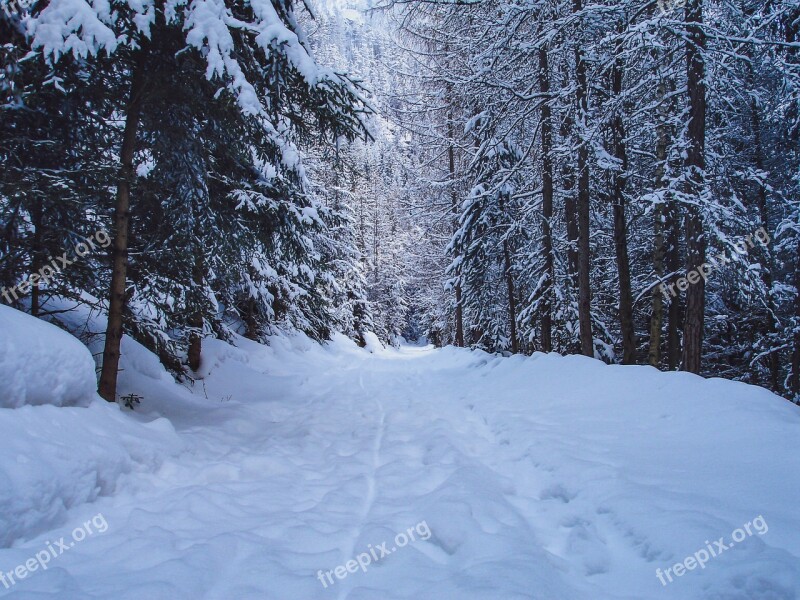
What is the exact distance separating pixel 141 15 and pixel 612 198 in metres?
10.6

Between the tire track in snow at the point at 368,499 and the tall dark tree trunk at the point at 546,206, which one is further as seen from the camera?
the tall dark tree trunk at the point at 546,206

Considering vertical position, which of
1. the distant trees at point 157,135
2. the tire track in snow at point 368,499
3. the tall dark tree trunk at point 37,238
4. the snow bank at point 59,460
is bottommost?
A: the tire track in snow at point 368,499

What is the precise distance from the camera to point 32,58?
172 inches

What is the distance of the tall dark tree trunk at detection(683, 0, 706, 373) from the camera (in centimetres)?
730

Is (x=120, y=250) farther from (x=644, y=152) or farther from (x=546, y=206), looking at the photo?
(x=644, y=152)

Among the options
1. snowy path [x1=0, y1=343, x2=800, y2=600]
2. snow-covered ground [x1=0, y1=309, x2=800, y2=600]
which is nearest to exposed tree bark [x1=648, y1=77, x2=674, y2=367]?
snowy path [x1=0, y1=343, x2=800, y2=600]

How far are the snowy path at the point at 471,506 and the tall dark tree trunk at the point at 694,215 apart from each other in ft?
5.92

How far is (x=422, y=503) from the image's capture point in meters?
3.78

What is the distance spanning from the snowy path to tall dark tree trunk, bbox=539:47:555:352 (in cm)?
602

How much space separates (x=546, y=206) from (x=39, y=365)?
38.8ft

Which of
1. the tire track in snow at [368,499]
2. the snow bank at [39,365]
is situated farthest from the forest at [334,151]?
the tire track in snow at [368,499]

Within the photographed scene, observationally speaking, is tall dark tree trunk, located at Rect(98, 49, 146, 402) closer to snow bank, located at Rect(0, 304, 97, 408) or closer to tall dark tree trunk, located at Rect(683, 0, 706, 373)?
snow bank, located at Rect(0, 304, 97, 408)

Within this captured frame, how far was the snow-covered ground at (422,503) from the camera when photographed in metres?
2.54

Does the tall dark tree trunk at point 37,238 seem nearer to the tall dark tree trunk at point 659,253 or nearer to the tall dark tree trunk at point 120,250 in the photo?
the tall dark tree trunk at point 120,250
